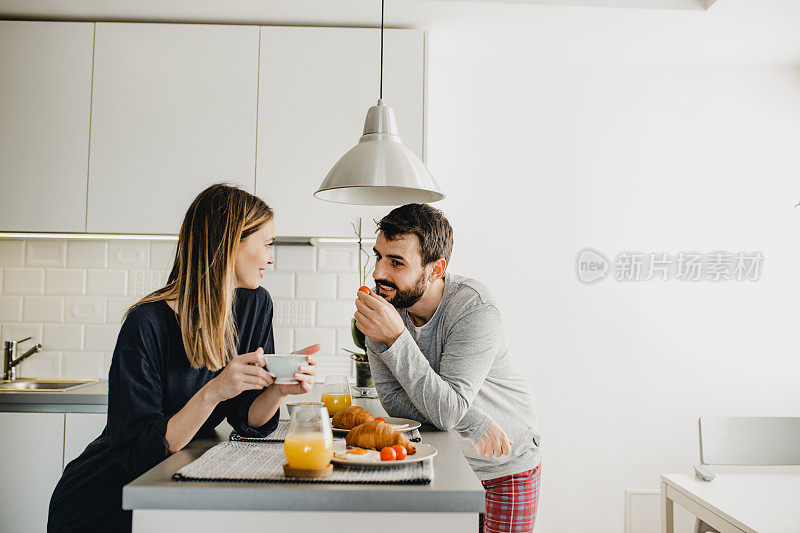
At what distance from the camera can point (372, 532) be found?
3.64 feet

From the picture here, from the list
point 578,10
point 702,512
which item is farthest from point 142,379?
point 578,10

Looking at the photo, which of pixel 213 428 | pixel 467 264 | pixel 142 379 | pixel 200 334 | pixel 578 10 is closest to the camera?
pixel 142 379

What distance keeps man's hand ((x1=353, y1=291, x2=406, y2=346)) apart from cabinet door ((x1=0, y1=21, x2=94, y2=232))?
196 centimetres

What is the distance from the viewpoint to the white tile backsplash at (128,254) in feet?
10.8

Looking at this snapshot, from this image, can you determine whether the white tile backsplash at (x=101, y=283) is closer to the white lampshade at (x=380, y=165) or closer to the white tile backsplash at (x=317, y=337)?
the white tile backsplash at (x=317, y=337)

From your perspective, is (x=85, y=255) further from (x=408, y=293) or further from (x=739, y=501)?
(x=739, y=501)

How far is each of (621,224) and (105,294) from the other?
8.67 feet

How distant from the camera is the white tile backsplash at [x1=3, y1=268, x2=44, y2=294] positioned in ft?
10.7

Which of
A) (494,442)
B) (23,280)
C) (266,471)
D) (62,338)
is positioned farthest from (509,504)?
(23,280)

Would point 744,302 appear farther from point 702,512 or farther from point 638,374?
point 702,512

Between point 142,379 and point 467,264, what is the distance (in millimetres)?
2214

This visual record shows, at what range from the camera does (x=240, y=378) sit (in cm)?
134

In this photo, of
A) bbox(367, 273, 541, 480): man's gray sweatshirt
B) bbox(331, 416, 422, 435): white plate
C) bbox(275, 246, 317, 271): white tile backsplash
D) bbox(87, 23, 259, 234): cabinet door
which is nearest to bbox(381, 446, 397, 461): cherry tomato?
bbox(331, 416, 422, 435): white plate

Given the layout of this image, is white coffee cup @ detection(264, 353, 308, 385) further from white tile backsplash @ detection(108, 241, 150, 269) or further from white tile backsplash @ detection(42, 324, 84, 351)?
white tile backsplash @ detection(42, 324, 84, 351)
